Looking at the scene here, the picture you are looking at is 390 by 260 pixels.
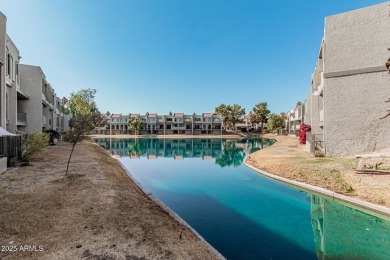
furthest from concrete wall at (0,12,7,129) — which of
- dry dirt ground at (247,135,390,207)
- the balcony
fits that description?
dry dirt ground at (247,135,390,207)

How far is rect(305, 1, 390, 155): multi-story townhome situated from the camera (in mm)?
17906

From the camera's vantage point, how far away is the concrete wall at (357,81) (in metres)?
17.9

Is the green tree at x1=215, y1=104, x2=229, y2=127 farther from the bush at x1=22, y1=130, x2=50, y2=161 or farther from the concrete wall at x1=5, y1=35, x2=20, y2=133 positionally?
the bush at x1=22, y1=130, x2=50, y2=161

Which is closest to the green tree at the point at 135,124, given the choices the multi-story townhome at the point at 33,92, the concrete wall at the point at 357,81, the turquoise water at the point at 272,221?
the multi-story townhome at the point at 33,92

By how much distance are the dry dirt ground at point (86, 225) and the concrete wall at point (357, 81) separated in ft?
61.2

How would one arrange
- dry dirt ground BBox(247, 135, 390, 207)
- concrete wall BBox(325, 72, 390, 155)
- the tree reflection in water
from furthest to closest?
1. the tree reflection in water
2. concrete wall BBox(325, 72, 390, 155)
3. dry dirt ground BBox(247, 135, 390, 207)

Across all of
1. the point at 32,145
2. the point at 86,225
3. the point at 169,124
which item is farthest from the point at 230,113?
the point at 86,225

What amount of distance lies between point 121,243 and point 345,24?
24.3 metres

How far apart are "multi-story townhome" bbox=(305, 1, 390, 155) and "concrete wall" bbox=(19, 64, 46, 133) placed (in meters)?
34.7

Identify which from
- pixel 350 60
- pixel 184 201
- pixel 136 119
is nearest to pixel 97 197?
pixel 184 201

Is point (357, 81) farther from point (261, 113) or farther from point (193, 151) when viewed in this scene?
point (261, 113)

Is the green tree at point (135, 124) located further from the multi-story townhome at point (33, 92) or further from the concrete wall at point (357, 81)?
the concrete wall at point (357, 81)

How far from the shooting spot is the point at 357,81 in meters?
18.7

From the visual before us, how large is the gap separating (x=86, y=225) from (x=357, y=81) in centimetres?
2288
